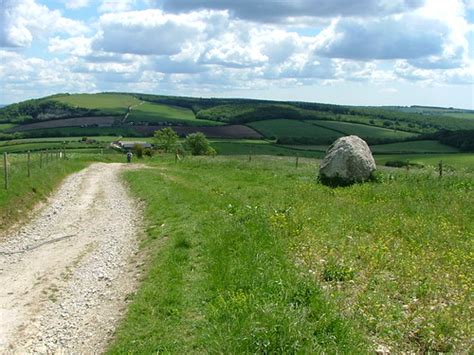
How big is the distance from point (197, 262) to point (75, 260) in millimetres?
4337

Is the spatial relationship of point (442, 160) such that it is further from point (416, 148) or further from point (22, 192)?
point (22, 192)

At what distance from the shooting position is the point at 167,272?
12016 mm

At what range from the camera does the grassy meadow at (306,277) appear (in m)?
7.94

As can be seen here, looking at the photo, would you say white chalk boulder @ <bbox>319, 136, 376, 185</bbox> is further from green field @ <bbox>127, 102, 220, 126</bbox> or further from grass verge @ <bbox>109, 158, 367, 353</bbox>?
green field @ <bbox>127, 102, 220, 126</bbox>

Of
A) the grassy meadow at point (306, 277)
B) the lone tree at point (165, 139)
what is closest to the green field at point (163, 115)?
the lone tree at point (165, 139)

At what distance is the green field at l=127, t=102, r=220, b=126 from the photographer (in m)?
152

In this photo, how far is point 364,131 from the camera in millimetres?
131375

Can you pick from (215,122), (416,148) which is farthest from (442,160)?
(215,122)

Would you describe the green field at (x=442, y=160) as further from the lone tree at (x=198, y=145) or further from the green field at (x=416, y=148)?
the lone tree at (x=198, y=145)

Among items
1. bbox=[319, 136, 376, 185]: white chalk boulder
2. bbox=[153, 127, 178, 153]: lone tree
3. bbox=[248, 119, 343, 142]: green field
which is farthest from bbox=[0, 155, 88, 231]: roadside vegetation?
bbox=[248, 119, 343, 142]: green field

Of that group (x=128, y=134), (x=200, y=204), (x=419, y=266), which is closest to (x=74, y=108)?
(x=128, y=134)

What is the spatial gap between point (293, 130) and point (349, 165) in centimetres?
10498

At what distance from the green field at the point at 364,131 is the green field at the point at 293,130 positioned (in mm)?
4562

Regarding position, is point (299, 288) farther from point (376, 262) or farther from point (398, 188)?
point (398, 188)
